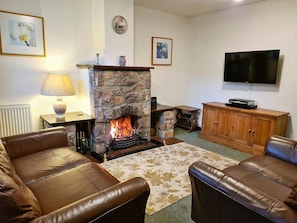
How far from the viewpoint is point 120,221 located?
4.23 feet

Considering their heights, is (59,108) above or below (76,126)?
above

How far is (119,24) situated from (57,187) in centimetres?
273

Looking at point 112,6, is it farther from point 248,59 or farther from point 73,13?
point 248,59

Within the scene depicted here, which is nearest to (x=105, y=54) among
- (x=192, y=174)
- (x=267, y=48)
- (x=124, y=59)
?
(x=124, y=59)

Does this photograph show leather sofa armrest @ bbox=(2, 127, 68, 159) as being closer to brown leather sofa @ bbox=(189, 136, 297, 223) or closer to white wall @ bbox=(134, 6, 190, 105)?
brown leather sofa @ bbox=(189, 136, 297, 223)

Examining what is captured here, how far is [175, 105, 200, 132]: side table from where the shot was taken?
15.6 ft

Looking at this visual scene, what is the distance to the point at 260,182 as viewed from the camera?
69.4 inches

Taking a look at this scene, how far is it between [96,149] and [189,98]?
278cm

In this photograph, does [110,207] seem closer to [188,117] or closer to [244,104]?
[244,104]

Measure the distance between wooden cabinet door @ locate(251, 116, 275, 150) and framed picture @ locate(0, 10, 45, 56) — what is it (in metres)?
3.61

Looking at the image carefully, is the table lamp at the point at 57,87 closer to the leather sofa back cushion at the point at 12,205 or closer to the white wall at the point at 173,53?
the white wall at the point at 173,53

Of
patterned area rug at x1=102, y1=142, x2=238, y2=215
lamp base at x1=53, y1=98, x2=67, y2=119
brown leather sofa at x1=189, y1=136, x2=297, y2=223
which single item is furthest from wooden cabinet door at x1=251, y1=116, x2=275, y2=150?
lamp base at x1=53, y1=98, x2=67, y2=119

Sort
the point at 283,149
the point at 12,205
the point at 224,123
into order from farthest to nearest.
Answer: the point at 224,123, the point at 283,149, the point at 12,205

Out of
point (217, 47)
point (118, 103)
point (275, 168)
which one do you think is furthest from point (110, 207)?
point (217, 47)
